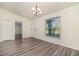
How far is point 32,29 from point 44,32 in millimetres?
543

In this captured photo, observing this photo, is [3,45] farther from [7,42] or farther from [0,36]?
[0,36]

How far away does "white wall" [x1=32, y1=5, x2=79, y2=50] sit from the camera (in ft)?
10.0

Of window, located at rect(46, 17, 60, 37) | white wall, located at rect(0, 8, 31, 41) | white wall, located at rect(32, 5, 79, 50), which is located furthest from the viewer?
white wall, located at rect(32, 5, 79, 50)

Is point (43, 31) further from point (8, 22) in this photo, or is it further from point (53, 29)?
point (8, 22)

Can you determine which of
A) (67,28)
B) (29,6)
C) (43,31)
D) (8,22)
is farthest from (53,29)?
(8,22)

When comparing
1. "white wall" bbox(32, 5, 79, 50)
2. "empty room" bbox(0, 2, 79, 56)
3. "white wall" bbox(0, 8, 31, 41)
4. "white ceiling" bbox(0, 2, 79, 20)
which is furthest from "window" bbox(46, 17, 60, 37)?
"white wall" bbox(0, 8, 31, 41)

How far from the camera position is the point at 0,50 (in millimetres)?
3037

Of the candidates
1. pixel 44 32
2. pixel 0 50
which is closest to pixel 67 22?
pixel 44 32

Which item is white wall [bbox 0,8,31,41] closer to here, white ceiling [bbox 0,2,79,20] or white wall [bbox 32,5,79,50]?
white ceiling [bbox 0,2,79,20]

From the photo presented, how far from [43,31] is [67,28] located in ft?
3.26

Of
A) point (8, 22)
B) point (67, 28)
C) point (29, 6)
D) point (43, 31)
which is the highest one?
point (29, 6)

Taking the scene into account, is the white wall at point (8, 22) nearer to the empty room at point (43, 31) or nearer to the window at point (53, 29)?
the empty room at point (43, 31)

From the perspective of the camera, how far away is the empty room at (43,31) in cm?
282

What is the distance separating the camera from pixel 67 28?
345 cm
